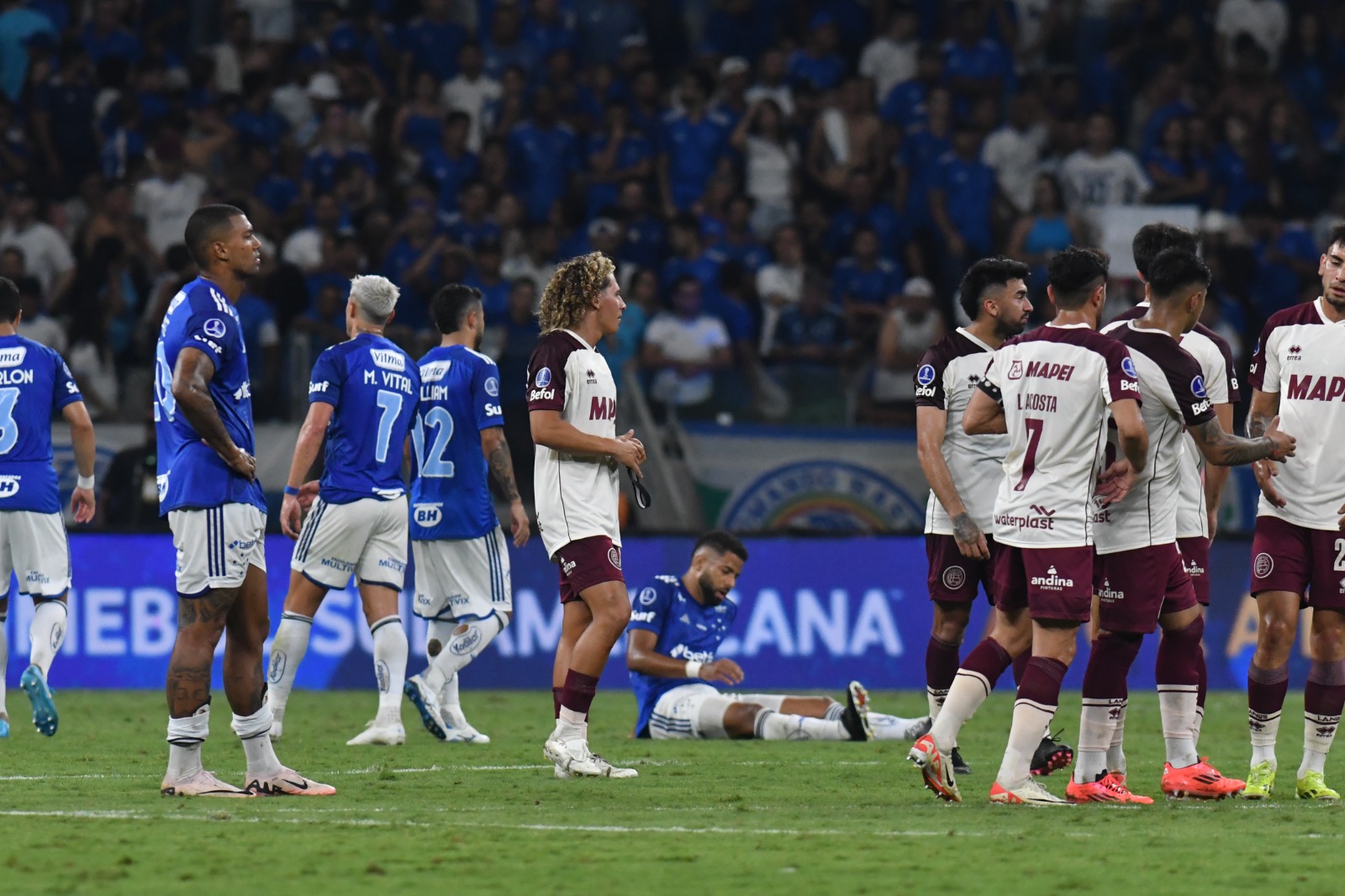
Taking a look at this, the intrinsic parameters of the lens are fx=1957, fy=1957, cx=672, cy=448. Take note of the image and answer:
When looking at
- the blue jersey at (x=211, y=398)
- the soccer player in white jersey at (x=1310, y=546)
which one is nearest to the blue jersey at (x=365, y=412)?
the blue jersey at (x=211, y=398)

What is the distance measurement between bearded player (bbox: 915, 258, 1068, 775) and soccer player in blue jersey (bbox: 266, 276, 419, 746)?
3.33m

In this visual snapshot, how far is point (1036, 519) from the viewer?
8281 mm

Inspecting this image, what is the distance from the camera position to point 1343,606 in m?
8.98

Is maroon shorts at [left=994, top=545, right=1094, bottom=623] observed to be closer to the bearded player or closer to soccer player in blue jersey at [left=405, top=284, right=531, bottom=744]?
the bearded player

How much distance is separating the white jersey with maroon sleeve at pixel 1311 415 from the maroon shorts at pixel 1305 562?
0.05 m

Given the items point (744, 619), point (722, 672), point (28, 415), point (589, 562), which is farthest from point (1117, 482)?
point (744, 619)

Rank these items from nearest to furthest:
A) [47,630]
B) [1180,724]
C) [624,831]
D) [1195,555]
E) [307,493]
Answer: [624,831] < [1180,724] < [1195,555] < [307,493] < [47,630]

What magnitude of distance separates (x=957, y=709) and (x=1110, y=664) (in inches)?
30.0

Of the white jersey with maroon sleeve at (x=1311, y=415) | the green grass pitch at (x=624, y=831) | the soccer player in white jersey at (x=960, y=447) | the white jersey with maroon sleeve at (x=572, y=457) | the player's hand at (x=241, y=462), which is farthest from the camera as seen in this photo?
the soccer player in white jersey at (x=960, y=447)

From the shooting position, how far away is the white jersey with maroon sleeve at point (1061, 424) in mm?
8195

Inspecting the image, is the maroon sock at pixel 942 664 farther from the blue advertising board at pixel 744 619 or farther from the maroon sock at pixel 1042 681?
the blue advertising board at pixel 744 619

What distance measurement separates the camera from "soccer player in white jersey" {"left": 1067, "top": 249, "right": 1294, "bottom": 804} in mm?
8406

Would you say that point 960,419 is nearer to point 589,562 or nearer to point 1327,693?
point 589,562

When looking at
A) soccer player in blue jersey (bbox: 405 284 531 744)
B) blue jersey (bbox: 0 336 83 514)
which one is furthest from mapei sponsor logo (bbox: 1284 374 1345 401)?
blue jersey (bbox: 0 336 83 514)
